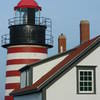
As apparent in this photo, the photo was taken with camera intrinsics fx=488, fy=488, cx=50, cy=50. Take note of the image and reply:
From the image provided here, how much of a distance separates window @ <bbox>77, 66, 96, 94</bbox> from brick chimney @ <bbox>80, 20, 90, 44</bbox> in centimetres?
705

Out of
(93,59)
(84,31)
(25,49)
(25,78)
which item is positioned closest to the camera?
(93,59)

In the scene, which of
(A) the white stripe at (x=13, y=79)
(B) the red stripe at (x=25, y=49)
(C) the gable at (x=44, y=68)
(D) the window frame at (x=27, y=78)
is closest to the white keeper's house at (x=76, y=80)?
(D) the window frame at (x=27, y=78)

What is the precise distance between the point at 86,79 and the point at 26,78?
6026 millimetres

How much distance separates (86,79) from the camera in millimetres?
28250

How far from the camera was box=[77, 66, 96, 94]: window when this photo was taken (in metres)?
28.1

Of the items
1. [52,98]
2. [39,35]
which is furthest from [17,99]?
[39,35]

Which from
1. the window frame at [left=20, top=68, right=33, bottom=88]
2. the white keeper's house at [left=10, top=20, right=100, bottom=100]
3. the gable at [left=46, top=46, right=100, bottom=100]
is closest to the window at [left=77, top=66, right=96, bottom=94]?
the white keeper's house at [left=10, top=20, right=100, bottom=100]

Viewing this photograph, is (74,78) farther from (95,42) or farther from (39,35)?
(39,35)

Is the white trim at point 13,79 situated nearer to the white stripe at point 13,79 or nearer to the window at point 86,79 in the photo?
the white stripe at point 13,79

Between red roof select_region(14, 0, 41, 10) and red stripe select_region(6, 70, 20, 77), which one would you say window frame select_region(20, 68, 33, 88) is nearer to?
red stripe select_region(6, 70, 20, 77)

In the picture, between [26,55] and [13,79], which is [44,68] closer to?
[26,55]

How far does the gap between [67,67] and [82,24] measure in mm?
8280

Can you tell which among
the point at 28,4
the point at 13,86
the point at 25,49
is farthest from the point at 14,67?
the point at 28,4

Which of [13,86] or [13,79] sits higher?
[13,79]
